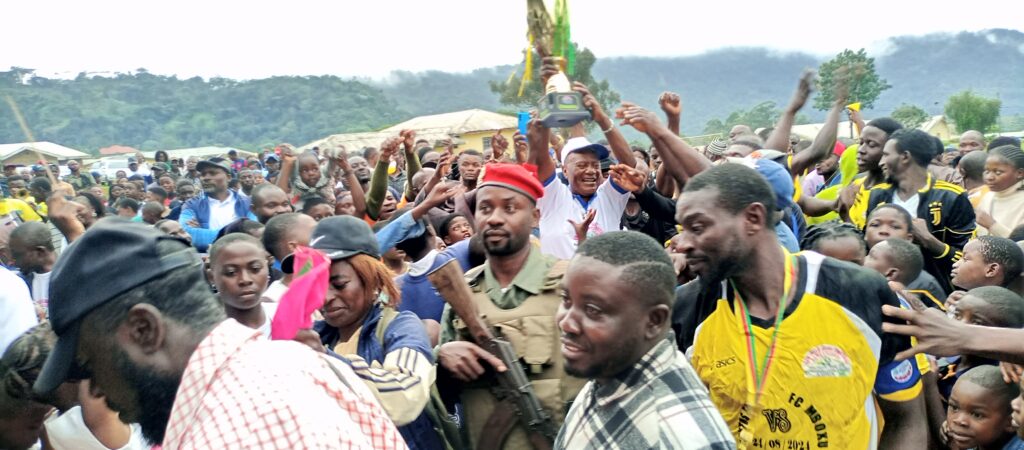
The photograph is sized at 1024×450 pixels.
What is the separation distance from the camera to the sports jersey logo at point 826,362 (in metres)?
2.73

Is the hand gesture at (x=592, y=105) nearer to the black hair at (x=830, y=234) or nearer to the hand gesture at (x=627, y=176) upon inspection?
the hand gesture at (x=627, y=176)

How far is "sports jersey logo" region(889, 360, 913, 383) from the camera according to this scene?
291 centimetres

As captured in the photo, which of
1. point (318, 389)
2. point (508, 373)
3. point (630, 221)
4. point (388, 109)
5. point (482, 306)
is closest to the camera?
point (318, 389)

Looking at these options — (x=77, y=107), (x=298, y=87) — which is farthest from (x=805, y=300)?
(x=298, y=87)

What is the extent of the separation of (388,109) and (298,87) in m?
15.8

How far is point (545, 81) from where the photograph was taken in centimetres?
589

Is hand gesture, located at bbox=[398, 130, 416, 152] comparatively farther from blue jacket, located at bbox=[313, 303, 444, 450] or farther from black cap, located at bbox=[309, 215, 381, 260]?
blue jacket, located at bbox=[313, 303, 444, 450]

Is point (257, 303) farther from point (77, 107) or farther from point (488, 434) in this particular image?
point (77, 107)

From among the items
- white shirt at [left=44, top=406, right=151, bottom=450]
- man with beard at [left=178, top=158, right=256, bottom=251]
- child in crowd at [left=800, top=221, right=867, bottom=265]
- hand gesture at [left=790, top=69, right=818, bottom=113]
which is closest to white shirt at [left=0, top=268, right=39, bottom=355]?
white shirt at [left=44, top=406, right=151, bottom=450]

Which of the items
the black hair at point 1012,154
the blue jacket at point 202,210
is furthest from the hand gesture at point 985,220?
the blue jacket at point 202,210

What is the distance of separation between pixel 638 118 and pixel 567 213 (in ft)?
4.27

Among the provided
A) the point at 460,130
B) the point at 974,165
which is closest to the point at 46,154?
the point at 460,130

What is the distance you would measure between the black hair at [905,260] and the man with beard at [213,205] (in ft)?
20.8

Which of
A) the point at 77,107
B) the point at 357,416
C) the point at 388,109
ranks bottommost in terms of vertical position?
the point at 388,109
